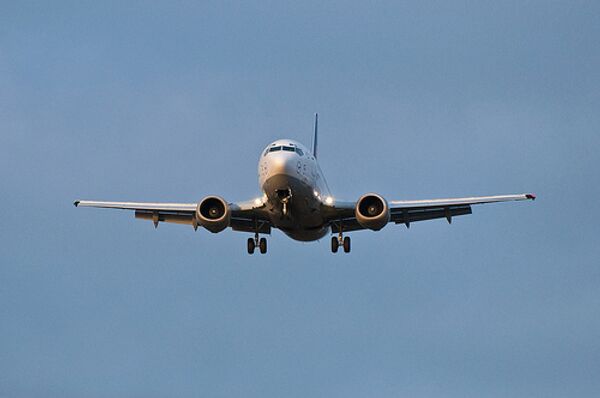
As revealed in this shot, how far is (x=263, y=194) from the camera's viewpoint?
41.8 m

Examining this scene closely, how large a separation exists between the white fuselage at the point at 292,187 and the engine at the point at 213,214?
5.56ft

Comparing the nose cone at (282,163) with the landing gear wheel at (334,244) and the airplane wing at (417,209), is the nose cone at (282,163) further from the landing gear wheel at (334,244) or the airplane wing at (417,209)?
the landing gear wheel at (334,244)

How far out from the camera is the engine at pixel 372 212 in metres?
40.9

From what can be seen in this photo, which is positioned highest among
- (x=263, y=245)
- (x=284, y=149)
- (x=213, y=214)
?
(x=284, y=149)

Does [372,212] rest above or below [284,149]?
below

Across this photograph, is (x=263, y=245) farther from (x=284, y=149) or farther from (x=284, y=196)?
(x=284, y=149)

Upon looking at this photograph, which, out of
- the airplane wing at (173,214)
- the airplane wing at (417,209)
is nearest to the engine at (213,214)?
the airplane wing at (173,214)

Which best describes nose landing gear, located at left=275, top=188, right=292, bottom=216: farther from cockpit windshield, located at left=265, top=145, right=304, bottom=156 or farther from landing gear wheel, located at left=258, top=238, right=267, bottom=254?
landing gear wheel, located at left=258, top=238, right=267, bottom=254

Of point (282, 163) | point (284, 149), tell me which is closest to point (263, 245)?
point (284, 149)

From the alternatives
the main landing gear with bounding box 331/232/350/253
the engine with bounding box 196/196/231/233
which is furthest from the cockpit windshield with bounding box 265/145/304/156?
the main landing gear with bounding box 331/232/350/253

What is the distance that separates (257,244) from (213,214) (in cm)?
514

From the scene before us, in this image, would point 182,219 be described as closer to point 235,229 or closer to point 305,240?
point 235,229

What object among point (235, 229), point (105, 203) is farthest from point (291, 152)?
point (105, 203)

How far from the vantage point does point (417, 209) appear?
4484 cm
